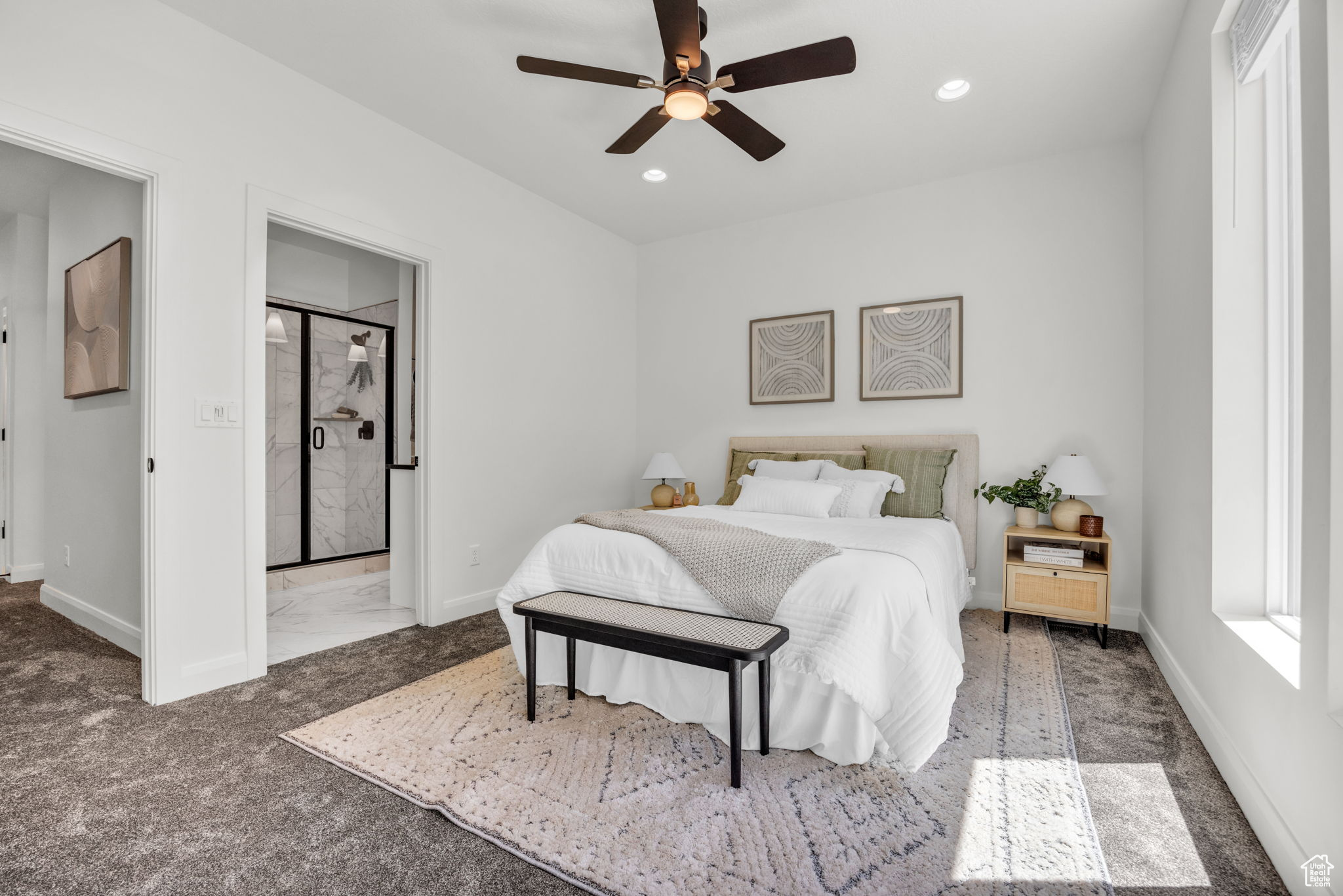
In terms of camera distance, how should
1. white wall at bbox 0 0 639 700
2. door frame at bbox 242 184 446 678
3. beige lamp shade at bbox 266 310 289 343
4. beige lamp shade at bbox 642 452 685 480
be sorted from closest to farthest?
white wall at bbox 0 0 639 700 < door frame at bbox 242 184 446 678 < beige lamp shade at bbox 642 452 685 480 < beige lamp shade at bbox 266 310 289 343

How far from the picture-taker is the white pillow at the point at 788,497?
3469 mm

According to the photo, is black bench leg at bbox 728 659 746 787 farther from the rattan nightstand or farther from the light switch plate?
the light switch plate

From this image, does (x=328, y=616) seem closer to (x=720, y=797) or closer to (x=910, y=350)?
(x=720, y=797)

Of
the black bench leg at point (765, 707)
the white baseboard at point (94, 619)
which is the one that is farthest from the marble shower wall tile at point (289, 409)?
the black bench leg at point (765, 707)

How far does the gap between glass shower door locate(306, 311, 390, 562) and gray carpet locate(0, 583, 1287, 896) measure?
8.06 feet

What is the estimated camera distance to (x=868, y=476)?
149 inches

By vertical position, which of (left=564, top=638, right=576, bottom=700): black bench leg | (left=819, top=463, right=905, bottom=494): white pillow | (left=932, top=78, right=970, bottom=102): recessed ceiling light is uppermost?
(left=932, top=78, right=970, bottom=102): recessed ceiling light

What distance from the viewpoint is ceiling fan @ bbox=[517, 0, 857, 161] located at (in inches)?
80.6

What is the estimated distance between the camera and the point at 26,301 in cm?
443

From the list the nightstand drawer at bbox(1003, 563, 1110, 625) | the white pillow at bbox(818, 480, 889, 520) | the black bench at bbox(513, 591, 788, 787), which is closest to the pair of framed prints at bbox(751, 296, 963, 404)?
the white pillow at bbox(818, 480, 889, 520)

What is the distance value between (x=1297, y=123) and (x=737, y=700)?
7.79 ft

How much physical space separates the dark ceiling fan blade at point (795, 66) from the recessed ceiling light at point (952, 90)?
1.06m

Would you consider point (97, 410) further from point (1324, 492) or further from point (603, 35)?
point (1324, 492)

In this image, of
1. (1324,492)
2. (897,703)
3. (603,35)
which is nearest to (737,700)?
(897,703)
